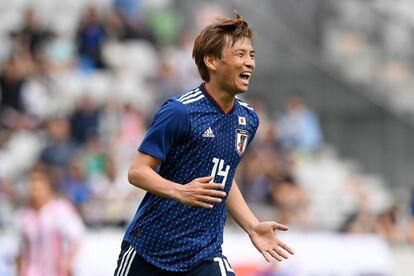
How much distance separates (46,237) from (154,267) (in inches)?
159

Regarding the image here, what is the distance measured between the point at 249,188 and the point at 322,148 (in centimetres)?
398

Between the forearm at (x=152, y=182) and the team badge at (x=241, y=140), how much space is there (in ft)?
2.11

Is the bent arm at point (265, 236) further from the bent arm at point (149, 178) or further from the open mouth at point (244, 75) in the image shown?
the open mouth at point (244, 75)

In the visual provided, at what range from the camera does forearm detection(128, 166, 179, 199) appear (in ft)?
20.4

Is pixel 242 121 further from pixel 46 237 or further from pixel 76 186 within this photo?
pixel 76 186

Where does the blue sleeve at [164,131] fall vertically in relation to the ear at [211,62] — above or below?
below

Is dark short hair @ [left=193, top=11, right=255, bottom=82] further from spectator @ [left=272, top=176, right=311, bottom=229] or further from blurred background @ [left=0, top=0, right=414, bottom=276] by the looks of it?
spectator @ [left=272, top=176, right=311, bottom=229]

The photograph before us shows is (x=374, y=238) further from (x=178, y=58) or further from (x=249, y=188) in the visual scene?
(x=178, y=58)

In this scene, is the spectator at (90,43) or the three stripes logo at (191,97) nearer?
the three stripes logo at (191,97)

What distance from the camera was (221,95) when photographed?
6730 mm

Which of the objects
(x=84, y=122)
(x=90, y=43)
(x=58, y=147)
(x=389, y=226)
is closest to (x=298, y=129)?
(x=389, y=226)

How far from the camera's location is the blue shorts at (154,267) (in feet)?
21.7

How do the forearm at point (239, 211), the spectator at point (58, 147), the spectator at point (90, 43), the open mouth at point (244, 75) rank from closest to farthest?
the open mouth at point (244, 75) < the forearm at point (239, 211) < the spectator at point (58, 147) < the spectator at point (90, 43)

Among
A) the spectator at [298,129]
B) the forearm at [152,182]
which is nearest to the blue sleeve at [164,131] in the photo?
the forearm at [152,182]
